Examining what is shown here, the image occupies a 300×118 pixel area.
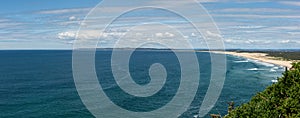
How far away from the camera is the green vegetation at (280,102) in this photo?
73.1 feet

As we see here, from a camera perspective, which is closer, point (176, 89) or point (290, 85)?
point (290, 85)

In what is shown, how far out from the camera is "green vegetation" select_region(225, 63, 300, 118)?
73.1 feet

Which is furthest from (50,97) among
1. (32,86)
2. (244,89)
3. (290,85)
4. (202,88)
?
(290,85)

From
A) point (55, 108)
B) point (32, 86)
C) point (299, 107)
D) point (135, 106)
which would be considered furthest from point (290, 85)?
point (32, 86)

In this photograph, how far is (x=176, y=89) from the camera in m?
87.2

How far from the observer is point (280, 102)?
23.5 metres

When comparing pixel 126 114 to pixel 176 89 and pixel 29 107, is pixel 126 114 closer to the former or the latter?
pixel 29 107

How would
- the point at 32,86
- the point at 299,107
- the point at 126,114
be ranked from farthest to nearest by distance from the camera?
the point at 32,86, the point at 126,114, the point at 299,107

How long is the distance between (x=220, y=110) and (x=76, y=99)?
1207 inches

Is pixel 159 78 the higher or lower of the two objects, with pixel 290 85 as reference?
lower

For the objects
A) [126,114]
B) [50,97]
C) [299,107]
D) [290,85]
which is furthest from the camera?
[50,97]

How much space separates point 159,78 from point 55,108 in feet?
146

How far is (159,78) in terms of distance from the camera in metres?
108

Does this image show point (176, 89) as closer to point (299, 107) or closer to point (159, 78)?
point (159, 78)
